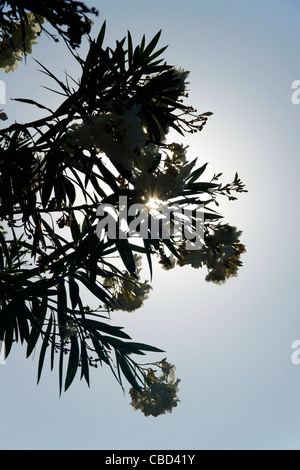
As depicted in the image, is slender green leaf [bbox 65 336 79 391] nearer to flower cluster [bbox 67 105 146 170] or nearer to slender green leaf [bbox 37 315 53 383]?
slender green leaf [bbox 37 315 53 383]

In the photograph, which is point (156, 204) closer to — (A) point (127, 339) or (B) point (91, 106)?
(B) point (91, 106)

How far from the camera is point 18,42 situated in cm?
175

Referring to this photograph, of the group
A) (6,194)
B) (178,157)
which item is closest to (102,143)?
(178,157)

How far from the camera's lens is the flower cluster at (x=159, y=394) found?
217 cm

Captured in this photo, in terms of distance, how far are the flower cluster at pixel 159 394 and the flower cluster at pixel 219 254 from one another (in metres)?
0.76

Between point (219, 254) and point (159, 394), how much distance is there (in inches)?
39.0

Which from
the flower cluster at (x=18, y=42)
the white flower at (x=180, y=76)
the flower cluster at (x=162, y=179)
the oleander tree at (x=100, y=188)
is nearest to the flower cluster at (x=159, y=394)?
the oleander tree at (x=100, y=188)

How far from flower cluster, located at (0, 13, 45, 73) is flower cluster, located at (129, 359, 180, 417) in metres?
1.76

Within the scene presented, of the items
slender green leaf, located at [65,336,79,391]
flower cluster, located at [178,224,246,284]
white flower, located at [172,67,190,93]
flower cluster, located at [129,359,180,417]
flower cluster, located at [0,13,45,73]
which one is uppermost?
flower cluster, located at [0,13,45,73]

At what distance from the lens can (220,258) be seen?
1.66 metres

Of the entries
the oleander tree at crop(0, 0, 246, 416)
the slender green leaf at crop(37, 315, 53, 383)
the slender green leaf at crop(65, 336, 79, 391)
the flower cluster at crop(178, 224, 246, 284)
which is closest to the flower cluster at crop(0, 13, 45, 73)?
the oleander tree at crop(0, 0, 246, 416)

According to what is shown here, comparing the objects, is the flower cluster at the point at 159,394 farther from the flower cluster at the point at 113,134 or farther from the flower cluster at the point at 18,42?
the flower cluster at the point at 18,42

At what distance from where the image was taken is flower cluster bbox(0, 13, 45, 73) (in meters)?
1.74
